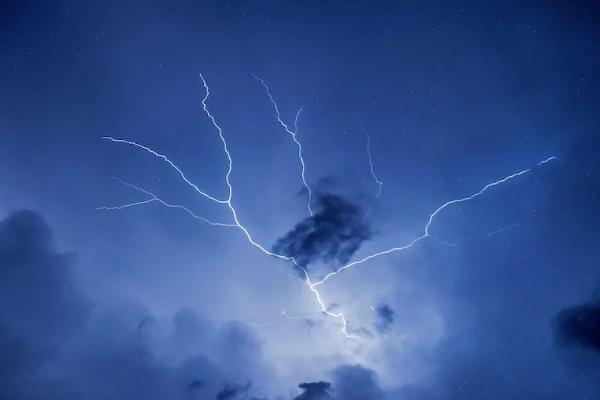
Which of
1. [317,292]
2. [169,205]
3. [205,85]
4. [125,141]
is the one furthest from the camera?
[317,292]

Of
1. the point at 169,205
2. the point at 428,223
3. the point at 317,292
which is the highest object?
the point at 169,205

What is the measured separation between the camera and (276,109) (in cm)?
1153

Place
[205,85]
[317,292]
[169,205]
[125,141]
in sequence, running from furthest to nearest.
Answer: [317,292], [169,205], [125,141], [205,85]

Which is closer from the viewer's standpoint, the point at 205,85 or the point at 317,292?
the point at 205,85

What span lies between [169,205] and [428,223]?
→ 9061 millimetres

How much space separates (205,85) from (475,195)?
31.5ft

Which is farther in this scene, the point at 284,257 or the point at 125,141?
the point at 284,257

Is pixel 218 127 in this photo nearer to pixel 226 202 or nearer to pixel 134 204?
pixel 226 202

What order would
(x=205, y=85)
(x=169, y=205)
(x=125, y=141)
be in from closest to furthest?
(x=205, y=85), (x=125, y=141), (x=169, y=205)

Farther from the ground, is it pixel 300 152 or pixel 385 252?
pixel 300 152

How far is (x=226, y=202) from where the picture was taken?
484 inches

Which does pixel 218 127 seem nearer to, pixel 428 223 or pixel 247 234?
pixel 247 234

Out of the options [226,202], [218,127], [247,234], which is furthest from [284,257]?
[218,127]

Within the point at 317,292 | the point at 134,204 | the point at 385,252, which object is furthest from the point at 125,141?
the point at 385,252
